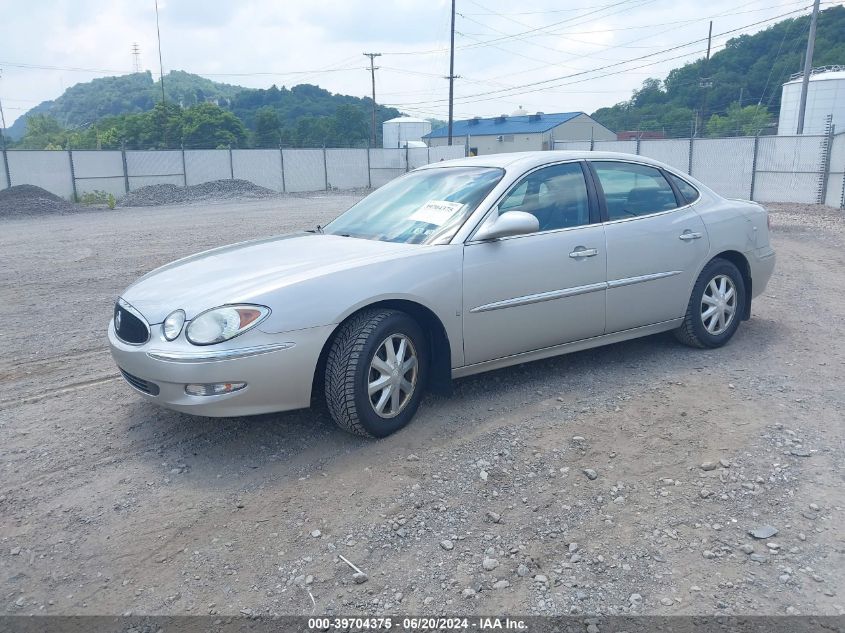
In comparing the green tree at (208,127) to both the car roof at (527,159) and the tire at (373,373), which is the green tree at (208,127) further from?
the tire at (373,373)

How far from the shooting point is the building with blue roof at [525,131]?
213 ft

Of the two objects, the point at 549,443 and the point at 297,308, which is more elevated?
the point at 297,308

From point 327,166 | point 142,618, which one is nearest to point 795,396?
point 142,618

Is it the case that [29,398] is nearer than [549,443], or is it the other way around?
[549,443]

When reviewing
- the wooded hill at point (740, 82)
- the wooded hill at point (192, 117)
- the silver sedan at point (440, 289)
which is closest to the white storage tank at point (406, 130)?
the wooded hill at point (192, 117)

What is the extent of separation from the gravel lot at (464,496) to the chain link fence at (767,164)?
17520 millimetres

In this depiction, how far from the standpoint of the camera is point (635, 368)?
17.8 feet

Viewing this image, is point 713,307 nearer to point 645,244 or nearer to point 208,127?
point 645,244

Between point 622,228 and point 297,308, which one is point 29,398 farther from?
point 622,228

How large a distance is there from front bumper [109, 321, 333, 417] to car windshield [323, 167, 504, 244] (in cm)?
109

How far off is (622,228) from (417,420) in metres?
2.12

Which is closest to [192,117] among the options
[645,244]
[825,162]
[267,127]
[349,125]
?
[267,127]

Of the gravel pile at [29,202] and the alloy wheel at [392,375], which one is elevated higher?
the alloy wheel at [392,375]

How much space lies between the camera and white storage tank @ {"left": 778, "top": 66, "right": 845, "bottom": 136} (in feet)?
136
